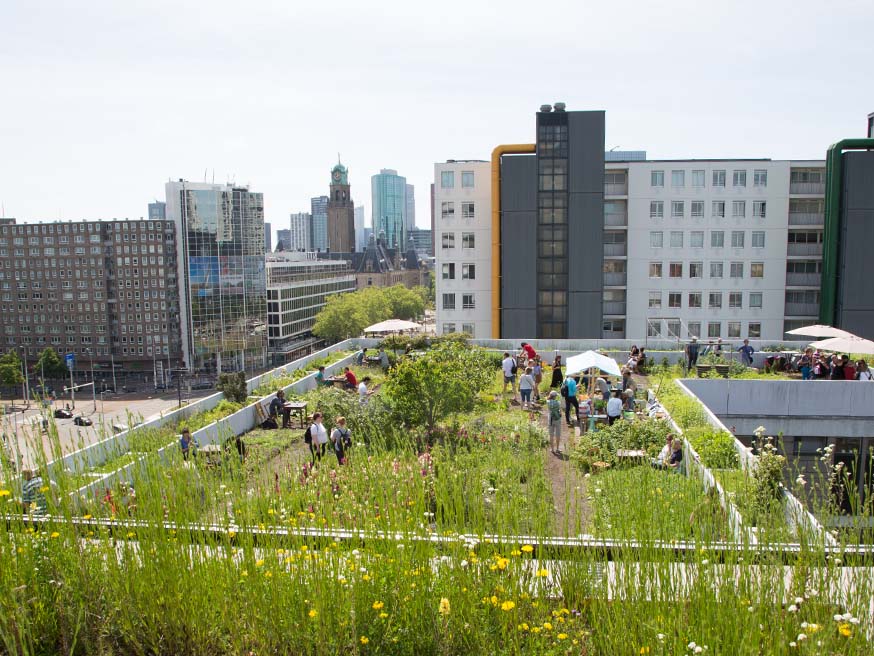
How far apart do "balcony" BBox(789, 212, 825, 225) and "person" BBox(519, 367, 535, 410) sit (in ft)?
120

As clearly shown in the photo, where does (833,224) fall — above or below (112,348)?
above

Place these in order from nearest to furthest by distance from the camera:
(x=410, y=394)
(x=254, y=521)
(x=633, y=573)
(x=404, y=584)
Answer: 1. (x=633, y=573)
2. (x=404, y=584)
3. (x=254, y=521)
4. (x=410, y=394)

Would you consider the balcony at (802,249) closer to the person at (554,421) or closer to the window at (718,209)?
the window at (718,209)


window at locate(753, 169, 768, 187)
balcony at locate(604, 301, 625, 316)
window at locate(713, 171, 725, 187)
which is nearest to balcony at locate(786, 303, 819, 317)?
window at locate(753, 169, 768, 187)

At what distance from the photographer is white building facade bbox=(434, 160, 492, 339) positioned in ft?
153

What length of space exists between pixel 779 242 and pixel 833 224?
13.1ft

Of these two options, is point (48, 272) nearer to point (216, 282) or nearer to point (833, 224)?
point (216, 282)

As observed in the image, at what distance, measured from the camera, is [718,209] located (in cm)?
4622

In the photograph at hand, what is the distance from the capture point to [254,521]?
6.22m

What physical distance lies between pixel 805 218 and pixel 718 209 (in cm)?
545

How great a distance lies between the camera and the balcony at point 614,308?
155 ft

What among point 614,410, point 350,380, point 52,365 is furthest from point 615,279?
point 52,365

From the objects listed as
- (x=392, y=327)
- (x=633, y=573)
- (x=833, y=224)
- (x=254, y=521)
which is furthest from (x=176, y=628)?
(x=833, y=224)

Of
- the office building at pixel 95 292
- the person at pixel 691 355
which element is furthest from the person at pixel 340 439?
the office building at pixel 95 292
